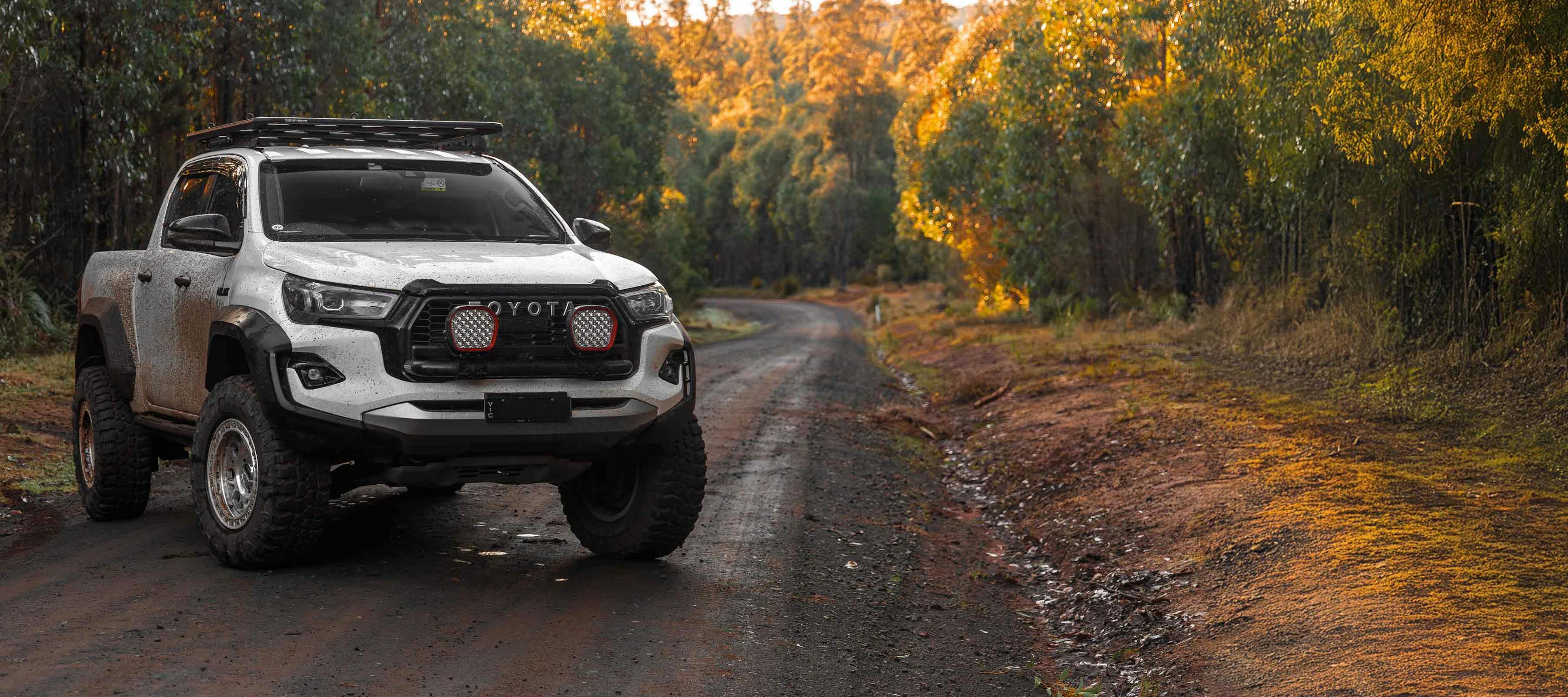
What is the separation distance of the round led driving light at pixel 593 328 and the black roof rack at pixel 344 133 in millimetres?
1655

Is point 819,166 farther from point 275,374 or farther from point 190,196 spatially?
point 275,374

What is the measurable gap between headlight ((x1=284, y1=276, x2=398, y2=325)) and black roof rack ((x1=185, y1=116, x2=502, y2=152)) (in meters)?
1.67

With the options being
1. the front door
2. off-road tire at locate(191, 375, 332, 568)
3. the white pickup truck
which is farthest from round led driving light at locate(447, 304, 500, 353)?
the front door

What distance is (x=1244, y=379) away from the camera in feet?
50.9

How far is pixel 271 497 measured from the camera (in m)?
6.52

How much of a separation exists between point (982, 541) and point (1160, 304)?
60.5 feet

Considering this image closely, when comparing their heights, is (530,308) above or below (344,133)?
below

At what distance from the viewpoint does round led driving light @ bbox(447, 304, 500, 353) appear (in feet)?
21.1

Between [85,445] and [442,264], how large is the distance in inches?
139

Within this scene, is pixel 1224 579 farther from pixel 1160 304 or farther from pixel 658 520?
pixel 1160 304

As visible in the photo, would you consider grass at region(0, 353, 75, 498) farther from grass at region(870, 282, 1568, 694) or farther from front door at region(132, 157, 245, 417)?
grass at region(870, 282, 1568, 694)

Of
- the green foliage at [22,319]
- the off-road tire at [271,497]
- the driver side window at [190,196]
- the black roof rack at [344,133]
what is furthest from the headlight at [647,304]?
the green foliage at [22,319]

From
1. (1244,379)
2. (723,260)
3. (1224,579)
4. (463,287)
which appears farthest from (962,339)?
(723,260)

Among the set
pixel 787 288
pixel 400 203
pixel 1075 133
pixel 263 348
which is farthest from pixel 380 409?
pixel 787 288
